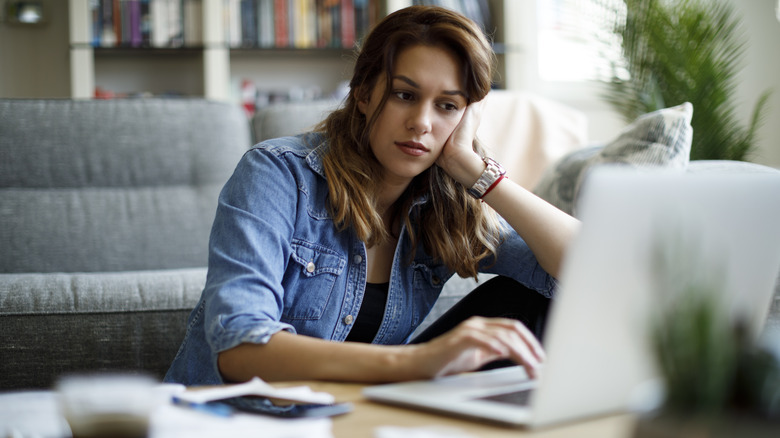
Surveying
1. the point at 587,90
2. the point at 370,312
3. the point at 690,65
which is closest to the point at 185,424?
the point at 370,312

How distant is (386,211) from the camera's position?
1.40m

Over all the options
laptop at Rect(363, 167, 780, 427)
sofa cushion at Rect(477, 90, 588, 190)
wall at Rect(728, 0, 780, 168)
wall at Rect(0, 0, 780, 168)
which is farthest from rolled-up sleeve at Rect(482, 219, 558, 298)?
wall at Rect(728, 0, 780, 168)

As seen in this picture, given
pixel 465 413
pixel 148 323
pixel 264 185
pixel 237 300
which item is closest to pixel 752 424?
pixel 465 413

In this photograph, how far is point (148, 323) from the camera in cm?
163

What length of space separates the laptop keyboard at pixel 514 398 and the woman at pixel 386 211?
0.37m

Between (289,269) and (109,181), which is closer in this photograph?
(289,269)

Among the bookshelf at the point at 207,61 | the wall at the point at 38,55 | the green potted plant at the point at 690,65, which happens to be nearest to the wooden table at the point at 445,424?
the green potted plant at the point at 690,65

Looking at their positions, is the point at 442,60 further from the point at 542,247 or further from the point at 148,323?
the point at 148,323

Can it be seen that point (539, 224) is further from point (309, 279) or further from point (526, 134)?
point (526, 134)

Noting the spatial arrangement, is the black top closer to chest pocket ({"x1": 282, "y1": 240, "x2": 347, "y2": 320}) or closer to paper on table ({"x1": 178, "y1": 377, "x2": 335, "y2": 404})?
chest pocket ({"x1": 282, "y1": 240, "x2": 347, "y2": 320})

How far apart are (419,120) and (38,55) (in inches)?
107

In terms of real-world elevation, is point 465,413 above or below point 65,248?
above

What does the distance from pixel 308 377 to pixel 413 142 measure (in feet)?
1.71

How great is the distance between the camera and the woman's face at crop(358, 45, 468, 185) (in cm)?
126
